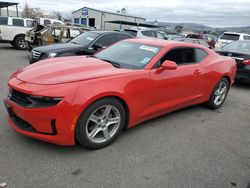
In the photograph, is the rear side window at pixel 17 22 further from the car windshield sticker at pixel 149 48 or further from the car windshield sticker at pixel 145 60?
the car windshield sticker at pixel 145 60

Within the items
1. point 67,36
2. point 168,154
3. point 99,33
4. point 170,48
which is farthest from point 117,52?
point 67,36

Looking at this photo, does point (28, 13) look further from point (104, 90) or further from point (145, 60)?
point (104, 90)

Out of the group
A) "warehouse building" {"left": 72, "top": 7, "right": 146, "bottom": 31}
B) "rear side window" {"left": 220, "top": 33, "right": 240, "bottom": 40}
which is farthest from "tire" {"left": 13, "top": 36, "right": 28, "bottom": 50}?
"warehouse building" {"left": 72, "top": 7, "right": 146, "bottom": 31}

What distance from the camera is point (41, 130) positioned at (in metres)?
2.71

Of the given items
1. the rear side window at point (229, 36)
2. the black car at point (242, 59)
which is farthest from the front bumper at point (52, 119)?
the rear side window at point (229, 36)

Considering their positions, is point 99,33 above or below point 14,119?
above

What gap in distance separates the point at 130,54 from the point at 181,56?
0.96m

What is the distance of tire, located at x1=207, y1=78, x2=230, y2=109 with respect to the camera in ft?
15.9

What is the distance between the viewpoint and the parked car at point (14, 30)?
12117mm

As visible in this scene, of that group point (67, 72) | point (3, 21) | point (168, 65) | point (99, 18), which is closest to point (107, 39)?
point (168, 65)

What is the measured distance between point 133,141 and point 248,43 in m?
6.21

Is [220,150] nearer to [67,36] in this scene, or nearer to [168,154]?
[168,154]

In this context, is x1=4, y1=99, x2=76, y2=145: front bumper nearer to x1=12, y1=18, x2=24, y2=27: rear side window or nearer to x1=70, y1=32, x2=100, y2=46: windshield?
x1=70, y1=32, x2=100, y2=46: windshield

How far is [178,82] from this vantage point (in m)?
3.84
